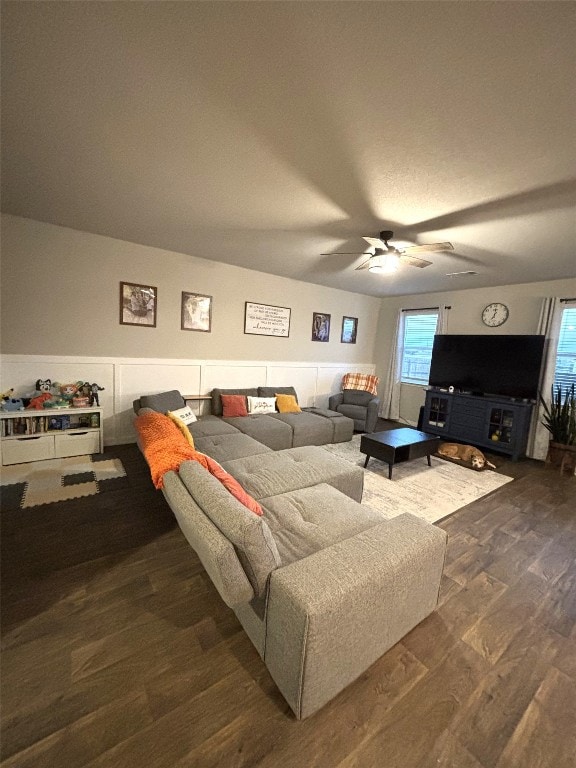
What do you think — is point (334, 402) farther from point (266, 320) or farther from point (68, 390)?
point (68, 390)

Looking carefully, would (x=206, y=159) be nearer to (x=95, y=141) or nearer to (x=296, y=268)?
(x=95, y=141)

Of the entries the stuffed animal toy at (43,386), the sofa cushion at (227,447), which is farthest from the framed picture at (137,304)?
the sofa cushion at (227,447)

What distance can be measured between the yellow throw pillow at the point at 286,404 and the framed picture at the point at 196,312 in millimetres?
1504

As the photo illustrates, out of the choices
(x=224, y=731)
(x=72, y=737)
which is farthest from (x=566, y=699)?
(x=72, y=737)

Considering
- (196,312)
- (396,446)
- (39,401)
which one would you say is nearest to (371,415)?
(396,446)

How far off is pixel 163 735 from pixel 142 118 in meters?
2.72

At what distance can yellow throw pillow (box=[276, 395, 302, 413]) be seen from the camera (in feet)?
15.1

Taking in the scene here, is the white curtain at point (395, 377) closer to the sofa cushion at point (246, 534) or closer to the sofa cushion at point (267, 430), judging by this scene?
the sofa cushion at point (267, 430)

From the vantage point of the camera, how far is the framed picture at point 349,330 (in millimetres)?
6016

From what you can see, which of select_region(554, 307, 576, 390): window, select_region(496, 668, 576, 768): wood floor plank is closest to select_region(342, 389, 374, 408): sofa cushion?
select_region(554, 307, 576, 390): window

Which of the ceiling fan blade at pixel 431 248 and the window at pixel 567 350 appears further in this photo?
the window at pixel 567 350

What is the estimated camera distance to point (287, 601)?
43.4 inches

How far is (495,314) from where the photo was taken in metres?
4.79

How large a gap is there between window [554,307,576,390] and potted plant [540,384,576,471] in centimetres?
13
